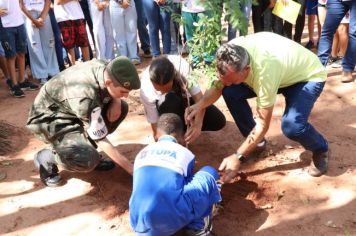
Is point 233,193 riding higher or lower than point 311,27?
lower

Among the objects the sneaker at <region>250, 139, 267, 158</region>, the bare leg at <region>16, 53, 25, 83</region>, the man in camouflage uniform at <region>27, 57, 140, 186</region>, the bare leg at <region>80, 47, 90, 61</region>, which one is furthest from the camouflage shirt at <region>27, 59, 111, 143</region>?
the bare leg at <region>80, 47, 90, 61</region>

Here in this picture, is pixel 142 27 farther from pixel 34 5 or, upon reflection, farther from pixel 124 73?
pixel 124 73

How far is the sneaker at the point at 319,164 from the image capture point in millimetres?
3346

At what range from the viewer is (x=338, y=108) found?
4.46m

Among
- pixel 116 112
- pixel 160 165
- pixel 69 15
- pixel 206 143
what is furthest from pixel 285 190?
pixel 69 15

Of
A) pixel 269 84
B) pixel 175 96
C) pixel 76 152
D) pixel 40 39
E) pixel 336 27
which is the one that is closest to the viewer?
pixel 269 84

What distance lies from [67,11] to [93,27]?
20.6 inches

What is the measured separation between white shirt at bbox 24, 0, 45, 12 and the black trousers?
10.2ft

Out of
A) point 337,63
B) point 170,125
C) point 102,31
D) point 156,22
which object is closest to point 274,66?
point 170,125

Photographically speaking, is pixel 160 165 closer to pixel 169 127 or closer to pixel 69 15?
pixel 169 127

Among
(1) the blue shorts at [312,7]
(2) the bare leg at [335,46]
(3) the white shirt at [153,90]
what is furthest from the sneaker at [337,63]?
(3) the white shirt at [153,90]

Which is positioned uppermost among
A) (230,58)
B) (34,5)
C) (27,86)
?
(34,5)

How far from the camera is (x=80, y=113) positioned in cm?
303

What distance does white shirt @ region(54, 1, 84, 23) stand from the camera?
5.72 metres
